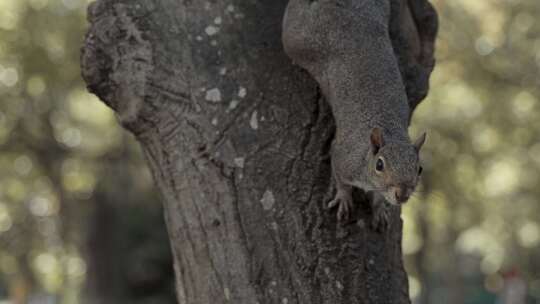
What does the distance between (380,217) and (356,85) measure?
0.51 m

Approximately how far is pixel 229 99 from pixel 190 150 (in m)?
0.24

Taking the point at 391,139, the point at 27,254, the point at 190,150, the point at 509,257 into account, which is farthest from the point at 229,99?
the point at 509,257

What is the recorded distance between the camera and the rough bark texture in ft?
10.5

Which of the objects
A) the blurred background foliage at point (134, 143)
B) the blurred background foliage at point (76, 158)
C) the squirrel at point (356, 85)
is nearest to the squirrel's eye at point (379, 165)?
the squirrel at point (356, 85)

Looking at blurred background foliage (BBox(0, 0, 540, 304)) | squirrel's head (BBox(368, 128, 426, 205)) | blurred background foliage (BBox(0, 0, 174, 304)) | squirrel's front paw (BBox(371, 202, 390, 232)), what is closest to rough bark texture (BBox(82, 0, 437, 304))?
squirrel's front paw (BBox(371, 202, 390, 232))

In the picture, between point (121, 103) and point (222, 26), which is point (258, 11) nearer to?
point (222, 26)

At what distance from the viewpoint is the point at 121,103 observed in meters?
3.54

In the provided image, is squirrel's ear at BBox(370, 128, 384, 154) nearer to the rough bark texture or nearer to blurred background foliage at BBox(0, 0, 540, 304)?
the rough bark texture

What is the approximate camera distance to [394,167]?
2777 millimetres

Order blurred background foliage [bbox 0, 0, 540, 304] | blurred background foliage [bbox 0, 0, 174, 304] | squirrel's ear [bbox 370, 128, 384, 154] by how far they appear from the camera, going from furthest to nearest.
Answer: blurred background foliage [bbox 0, 0, 540, 304], blurred background foliage [bbox 0, 0, 174, 304], squirrel's ear [bbox 370, 128, 384, 154]

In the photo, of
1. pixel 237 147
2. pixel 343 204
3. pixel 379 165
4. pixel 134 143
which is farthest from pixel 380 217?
pixel 134 143

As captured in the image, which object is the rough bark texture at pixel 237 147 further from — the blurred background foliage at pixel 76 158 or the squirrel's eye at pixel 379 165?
the blurred background foliage at pixel 76 158

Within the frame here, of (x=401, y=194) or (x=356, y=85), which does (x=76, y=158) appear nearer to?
(x=356, y=85)

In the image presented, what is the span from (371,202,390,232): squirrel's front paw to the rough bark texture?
33 millimetres
